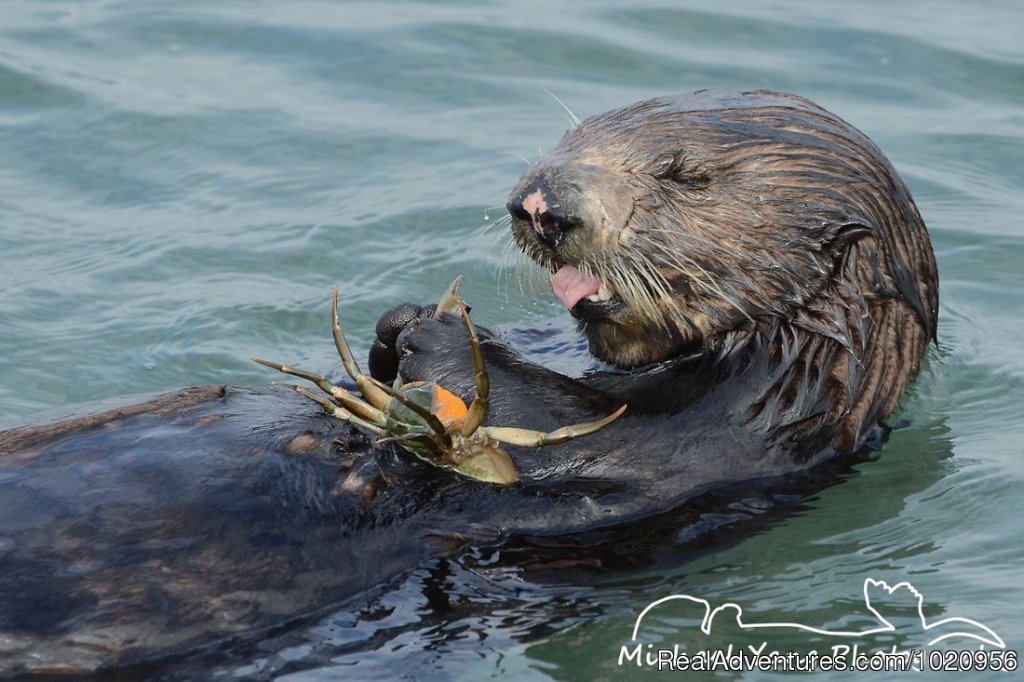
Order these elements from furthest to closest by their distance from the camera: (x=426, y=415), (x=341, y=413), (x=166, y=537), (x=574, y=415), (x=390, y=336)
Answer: (x=390, y=336) < (x=574, y=415) < (x=341, y=413) < (x=426, y=415) < (x=166, y=537)

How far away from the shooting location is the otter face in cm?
482

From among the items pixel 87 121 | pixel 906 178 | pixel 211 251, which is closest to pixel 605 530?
pixel 211 251

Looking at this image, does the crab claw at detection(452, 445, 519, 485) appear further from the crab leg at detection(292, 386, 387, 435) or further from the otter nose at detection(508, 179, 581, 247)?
the otter nose at detection(508, 179, 581, 247)

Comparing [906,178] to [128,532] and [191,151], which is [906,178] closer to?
[191,151]

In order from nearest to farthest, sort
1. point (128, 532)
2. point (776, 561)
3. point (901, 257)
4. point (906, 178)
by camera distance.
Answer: point (128, 532)
point (776, 561)
point (901, 257)
point (906, 178)

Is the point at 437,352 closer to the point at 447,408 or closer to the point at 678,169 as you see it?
the point at 447,408

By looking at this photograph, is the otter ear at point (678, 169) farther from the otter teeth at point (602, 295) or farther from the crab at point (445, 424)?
the crab at point (445, 424)

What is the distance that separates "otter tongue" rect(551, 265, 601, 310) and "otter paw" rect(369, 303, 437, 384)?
0.42 metres

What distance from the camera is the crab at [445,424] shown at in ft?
13.8

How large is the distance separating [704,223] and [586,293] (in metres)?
0.43

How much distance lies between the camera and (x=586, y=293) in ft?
16.1

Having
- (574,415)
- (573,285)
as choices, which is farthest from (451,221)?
(574,415)

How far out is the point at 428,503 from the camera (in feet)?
14.2

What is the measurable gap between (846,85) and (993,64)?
0.99 m
